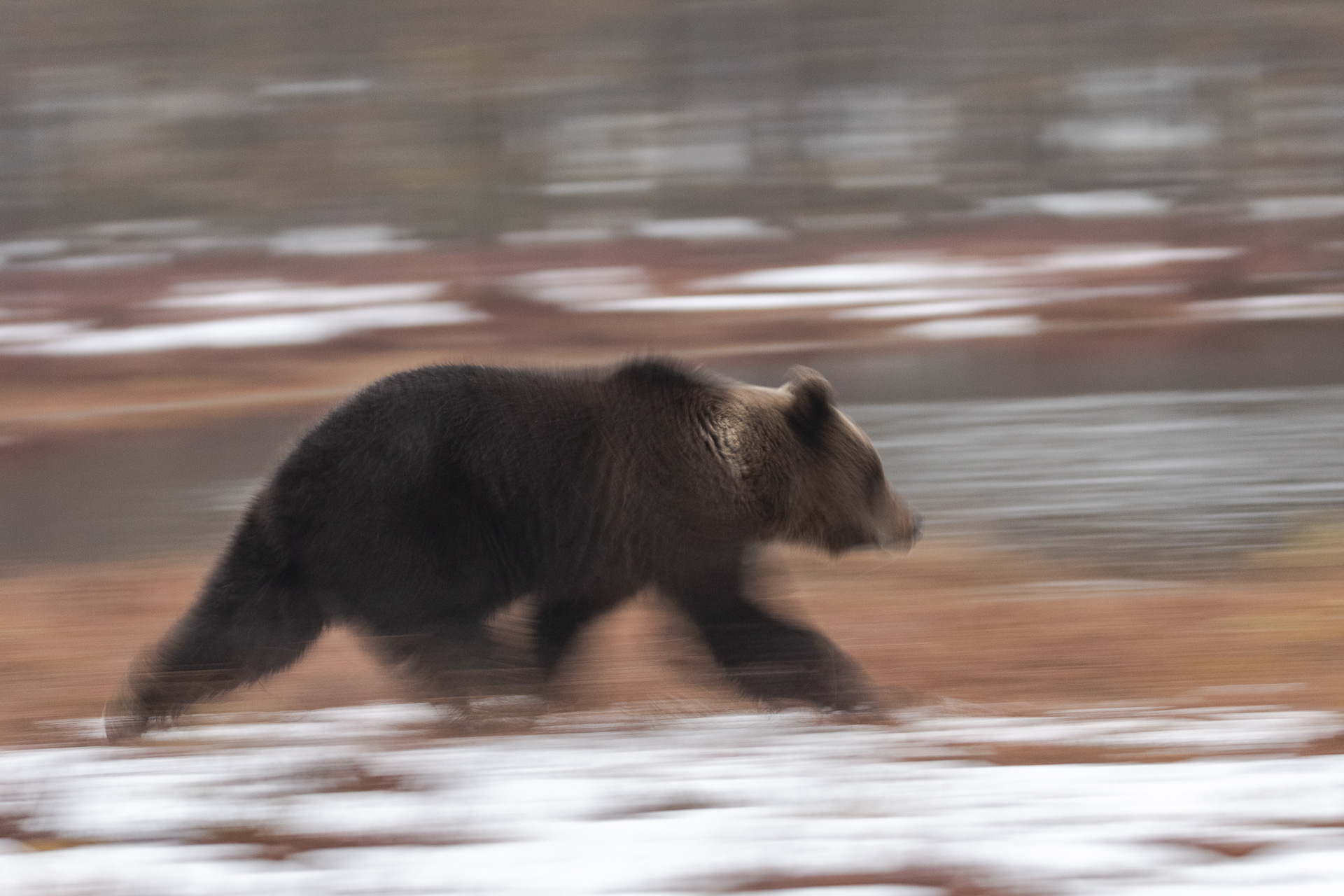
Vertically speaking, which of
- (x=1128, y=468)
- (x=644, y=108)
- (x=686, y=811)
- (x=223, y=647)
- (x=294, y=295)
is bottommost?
(x=1128, y=468)

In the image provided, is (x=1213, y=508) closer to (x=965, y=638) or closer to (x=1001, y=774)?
(x=965, y=638)

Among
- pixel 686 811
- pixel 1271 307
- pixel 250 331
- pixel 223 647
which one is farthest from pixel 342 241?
pixel 686 811

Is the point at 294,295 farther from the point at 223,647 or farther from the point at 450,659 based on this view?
the point at 450,659

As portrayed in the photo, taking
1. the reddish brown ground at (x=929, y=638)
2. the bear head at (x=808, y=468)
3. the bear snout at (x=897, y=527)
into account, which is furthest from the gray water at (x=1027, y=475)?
the bear head at (x=808, y=468)

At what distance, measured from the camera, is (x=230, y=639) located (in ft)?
13.8

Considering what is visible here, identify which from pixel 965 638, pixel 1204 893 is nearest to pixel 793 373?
pixel 965 638

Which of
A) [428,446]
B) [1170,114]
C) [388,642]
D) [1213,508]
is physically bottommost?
[1213,508]

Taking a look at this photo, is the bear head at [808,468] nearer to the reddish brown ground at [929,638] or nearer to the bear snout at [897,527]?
the bear snout at [897,527]

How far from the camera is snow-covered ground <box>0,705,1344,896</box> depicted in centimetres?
312

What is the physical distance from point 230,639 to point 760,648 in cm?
152

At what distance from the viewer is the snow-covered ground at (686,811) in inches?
123

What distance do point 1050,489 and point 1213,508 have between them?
953mm

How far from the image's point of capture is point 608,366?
15.5ft

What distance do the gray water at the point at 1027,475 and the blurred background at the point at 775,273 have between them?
0.05 meters
